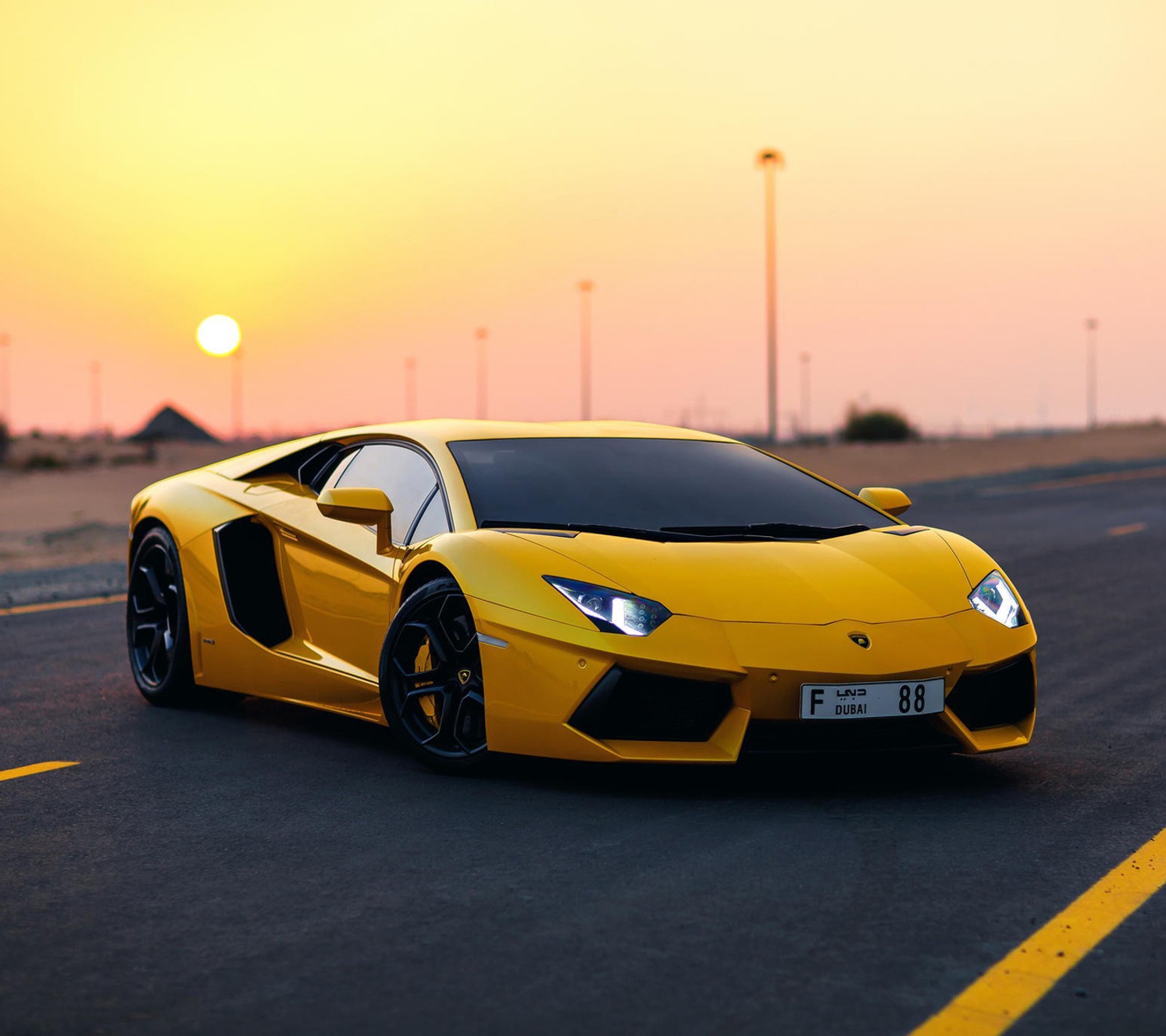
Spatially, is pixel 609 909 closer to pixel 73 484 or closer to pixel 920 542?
pixel 920 542

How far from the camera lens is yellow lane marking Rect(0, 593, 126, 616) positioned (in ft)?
34.5

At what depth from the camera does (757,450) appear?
669 cm

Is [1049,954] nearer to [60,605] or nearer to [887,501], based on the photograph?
[887,501]

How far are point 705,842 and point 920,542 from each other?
1772 mm

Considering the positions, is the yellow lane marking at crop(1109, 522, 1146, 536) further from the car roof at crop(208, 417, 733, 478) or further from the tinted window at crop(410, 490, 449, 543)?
the tinted window at crop(410, 490, 449, 543)

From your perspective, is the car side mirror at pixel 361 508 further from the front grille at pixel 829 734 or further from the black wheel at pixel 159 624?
the front grille at pixel 829 734

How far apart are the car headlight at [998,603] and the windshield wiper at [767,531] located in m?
0.56

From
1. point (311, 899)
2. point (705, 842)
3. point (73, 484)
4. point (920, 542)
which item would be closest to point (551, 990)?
point (311, 899)

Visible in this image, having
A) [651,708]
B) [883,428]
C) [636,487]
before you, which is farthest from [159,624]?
[883,428]

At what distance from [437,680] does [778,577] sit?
1.24 m

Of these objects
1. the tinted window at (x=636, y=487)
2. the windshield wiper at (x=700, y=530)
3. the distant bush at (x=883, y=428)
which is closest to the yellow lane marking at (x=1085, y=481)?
the tinted window at (x=636, y=487)

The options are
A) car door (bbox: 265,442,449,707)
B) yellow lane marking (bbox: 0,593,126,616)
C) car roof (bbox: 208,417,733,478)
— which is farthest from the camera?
yellow lane marking (bbox: 0,593,126,616)

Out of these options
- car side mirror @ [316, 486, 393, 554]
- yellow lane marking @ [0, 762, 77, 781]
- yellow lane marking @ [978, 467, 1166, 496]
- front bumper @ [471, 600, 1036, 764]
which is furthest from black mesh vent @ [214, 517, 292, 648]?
yellow lane marking @ [978, 467, 1166, 496]

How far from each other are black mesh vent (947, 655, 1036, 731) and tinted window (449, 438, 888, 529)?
990mm
